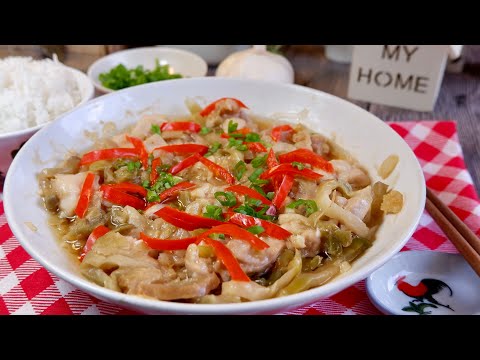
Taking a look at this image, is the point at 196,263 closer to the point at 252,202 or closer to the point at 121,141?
the point at 252,202

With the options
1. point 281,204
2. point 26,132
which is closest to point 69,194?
point 26,132

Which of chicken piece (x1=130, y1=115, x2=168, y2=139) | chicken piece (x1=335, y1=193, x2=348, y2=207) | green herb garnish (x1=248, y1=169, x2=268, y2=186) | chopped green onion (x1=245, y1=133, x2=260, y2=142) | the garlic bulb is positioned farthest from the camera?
the garlic bulb

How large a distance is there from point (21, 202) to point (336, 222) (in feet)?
4.61

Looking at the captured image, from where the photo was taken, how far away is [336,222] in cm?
212

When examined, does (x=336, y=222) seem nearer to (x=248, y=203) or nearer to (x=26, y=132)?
(x=248, y=203)

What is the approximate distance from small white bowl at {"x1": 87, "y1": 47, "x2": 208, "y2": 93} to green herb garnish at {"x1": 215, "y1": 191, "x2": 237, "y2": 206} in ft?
7.50

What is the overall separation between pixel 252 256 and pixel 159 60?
3.23 m

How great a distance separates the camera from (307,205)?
2.18 m

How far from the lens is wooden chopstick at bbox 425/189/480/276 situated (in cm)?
215

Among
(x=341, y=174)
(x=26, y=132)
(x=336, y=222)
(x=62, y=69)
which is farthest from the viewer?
(x=62, y=69)

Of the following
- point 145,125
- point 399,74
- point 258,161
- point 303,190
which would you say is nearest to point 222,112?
point 145,125

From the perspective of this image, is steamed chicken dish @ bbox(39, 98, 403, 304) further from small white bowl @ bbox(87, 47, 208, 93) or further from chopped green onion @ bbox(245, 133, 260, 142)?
small white bowl @ bbox(87, 47, 208, 93)

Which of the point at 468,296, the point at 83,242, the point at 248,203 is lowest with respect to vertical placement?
the point at 468,296

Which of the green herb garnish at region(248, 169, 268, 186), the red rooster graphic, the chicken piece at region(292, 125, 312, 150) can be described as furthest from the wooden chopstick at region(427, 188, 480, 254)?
the green herb garnish at region(248, 169, 268, 186)
